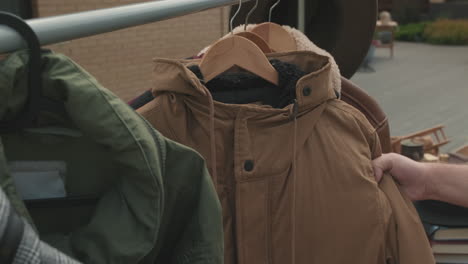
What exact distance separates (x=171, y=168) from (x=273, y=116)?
0.42 m

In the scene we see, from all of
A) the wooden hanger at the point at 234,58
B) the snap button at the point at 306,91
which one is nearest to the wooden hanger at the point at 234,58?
the wooden hanger at the point at 234,58

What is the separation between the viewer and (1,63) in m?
0.65

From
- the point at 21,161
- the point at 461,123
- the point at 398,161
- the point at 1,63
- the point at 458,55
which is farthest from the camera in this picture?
the point at 458,55

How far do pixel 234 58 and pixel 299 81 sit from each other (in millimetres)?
162

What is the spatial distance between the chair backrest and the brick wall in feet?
14.5

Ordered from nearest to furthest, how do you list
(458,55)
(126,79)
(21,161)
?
(21,161) < (126,79) < (458,55)

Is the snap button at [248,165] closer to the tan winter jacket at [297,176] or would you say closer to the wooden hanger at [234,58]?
the tan winter jacket at [297,176]

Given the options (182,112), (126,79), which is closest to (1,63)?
(182,112)

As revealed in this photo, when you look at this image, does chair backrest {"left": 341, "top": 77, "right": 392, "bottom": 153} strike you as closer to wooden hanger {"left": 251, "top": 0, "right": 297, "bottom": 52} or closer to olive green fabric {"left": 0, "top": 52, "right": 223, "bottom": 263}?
wooden hanger {"left": 251, "top": 0, "right": 297, "bottom": 52}

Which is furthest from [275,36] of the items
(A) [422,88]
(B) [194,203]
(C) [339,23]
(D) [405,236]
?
(A) [422,88]

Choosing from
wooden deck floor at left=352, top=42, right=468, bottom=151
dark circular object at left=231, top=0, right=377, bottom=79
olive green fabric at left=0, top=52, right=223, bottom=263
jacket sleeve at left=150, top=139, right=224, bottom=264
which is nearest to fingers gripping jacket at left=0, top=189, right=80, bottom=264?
olive green fabric at left=0, top=52, right=223, bottom=263

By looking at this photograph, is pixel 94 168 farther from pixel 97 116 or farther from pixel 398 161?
pixel 398 161

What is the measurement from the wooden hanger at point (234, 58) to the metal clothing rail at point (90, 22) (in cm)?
34

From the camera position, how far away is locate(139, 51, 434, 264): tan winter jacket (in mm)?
1148
